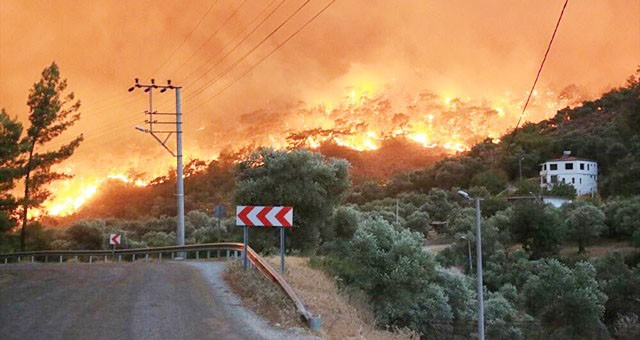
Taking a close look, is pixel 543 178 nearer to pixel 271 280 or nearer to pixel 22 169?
pixel 22 169

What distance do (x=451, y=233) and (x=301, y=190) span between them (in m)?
40.7

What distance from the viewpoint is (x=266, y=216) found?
19.1 meters

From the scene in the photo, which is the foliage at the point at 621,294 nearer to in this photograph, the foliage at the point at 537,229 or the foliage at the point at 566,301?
A: the foliage at the point at 566,301

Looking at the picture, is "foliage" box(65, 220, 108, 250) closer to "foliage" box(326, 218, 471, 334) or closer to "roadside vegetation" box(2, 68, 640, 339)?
"roadside vegetation" box(2, 68, 640, 339)

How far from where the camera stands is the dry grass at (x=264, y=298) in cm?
1391

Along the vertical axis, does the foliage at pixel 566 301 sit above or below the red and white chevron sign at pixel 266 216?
below

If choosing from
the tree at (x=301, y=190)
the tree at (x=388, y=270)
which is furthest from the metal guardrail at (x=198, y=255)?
the tree at (x=388, y=270)

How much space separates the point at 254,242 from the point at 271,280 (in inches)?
786

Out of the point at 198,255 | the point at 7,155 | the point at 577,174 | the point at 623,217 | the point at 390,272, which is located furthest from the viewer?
the point at 577,174

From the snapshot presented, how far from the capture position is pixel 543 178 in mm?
109938

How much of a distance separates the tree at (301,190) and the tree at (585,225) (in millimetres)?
41546

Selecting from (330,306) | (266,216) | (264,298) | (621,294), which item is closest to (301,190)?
(266,216)

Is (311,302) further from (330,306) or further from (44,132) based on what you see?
(44,132)

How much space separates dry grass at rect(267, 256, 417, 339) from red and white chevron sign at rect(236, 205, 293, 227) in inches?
64.1
